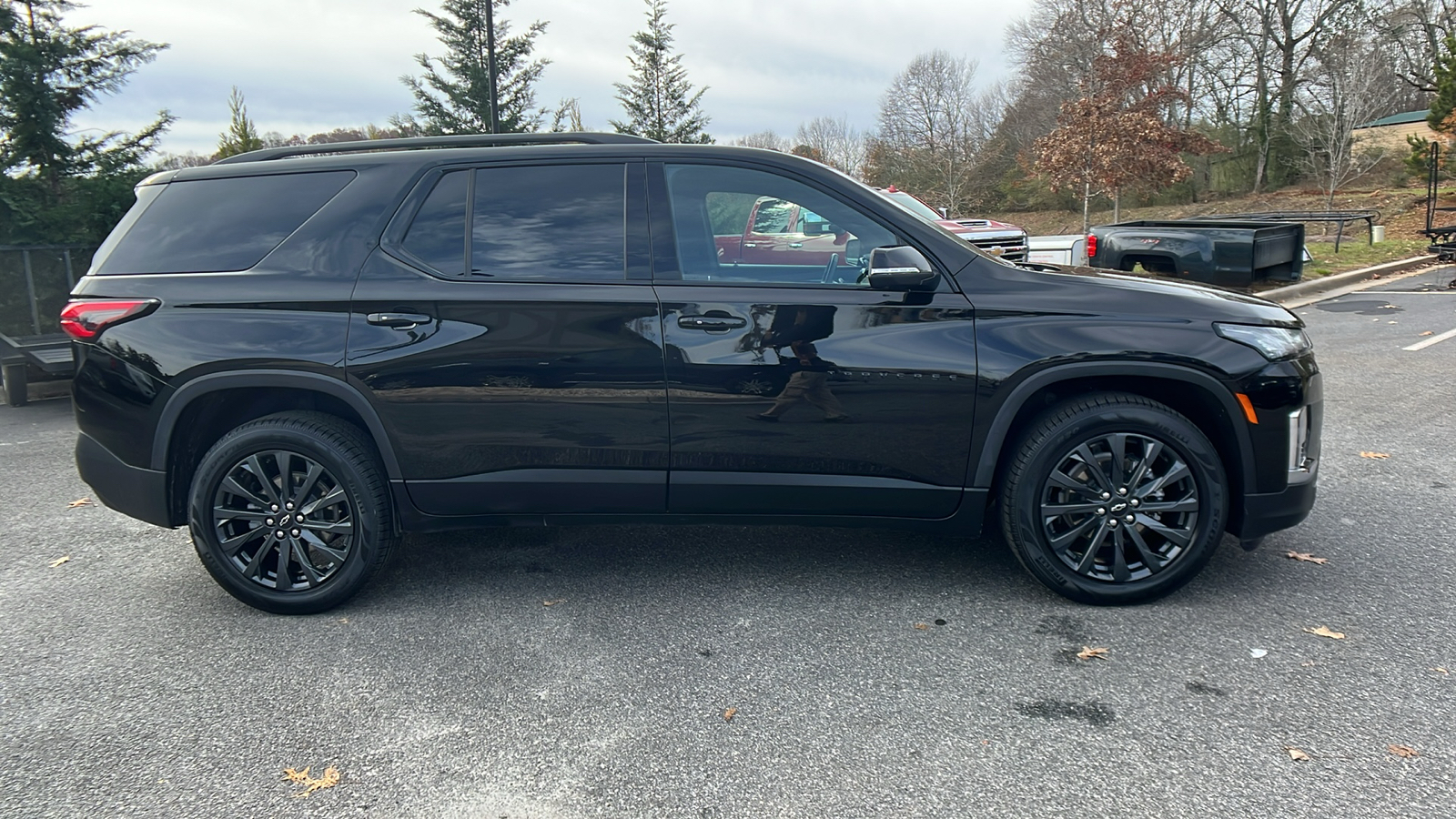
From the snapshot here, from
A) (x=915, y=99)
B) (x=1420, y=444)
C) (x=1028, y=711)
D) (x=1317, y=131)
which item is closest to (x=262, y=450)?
(x=1028, y=711)

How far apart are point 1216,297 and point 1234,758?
1807mm

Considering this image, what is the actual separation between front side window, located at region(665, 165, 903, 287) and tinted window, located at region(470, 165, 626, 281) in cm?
25

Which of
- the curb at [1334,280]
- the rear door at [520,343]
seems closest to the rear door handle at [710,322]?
the rear door at [520,343]

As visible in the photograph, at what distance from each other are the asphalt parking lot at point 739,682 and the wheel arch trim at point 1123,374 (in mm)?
659

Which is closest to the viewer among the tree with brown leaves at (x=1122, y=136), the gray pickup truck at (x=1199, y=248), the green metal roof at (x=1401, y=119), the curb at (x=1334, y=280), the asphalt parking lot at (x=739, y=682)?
the asphalt parking lot at (x=739, y=682)

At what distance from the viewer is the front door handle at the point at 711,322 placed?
139 inches

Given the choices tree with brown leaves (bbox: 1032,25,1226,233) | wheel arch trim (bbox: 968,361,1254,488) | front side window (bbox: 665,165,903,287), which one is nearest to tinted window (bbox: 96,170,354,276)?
front side window (bbox: 665,165,903,287)

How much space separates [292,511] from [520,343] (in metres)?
1.16

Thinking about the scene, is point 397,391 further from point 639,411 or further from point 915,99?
point 915,99

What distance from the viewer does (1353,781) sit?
250 cm

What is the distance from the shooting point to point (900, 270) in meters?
3.44

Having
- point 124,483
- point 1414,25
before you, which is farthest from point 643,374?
point 1414,25

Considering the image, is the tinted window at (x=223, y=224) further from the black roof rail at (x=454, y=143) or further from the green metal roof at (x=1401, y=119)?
the green metal roof at (x=1401, y=119)

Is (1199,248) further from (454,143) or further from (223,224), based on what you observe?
(223,224)
